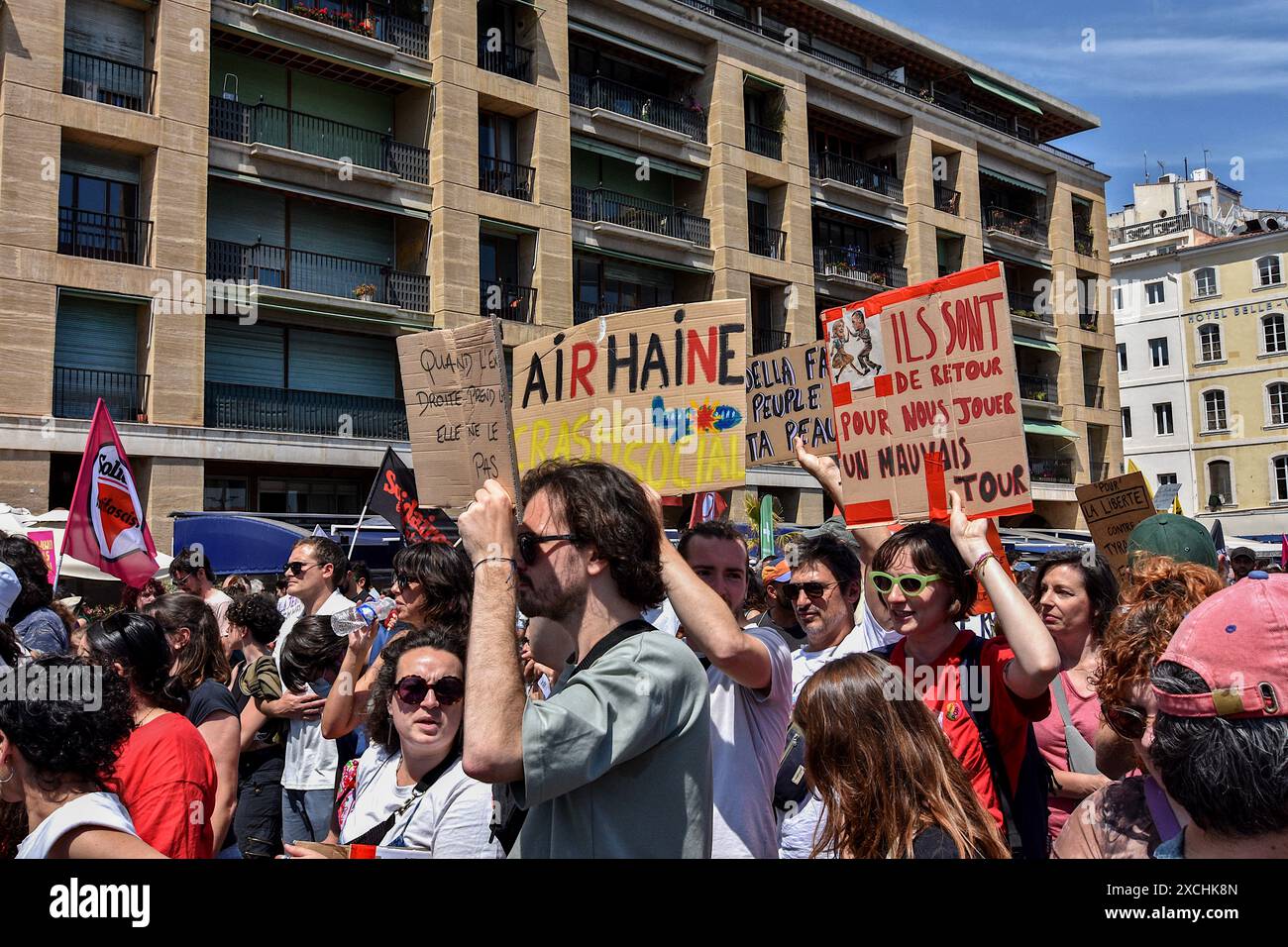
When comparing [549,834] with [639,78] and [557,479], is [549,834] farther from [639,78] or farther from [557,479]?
[639,78]

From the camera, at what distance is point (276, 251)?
2216 cm

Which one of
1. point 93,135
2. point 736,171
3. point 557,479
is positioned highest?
point 736,171

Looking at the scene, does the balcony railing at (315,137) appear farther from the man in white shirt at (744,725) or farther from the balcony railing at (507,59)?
the man in white shirt at (744,725)

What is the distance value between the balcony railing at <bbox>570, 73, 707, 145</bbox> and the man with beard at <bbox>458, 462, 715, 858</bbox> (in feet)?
85.0

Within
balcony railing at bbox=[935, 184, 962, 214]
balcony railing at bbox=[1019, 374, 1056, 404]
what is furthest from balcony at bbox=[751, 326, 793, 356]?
balcony railing at bbox=[1019, 374, 1056, 404]

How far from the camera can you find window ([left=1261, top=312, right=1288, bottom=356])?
4116 cm

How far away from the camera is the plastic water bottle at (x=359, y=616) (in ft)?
15.5

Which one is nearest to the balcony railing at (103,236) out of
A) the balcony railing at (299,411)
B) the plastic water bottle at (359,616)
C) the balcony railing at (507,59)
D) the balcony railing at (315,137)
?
the balcony railing at (315,137)

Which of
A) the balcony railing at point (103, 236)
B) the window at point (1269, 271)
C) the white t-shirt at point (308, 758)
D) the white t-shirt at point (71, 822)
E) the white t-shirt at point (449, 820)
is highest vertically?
the window at point (1269, 271)

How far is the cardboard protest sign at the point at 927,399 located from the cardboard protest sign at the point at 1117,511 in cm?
303

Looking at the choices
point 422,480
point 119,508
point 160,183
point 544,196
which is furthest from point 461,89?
point 422,480

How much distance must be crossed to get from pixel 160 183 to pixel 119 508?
1281 cm

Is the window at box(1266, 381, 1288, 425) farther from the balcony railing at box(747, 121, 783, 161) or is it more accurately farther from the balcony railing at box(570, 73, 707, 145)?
the balcony railing at box(570, 73, 707, 145)

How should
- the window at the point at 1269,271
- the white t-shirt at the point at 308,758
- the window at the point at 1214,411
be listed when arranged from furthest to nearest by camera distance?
the window at the point at 1214,411, the window at the point at 1269,271, the white t-shirt at the point at 308,758
